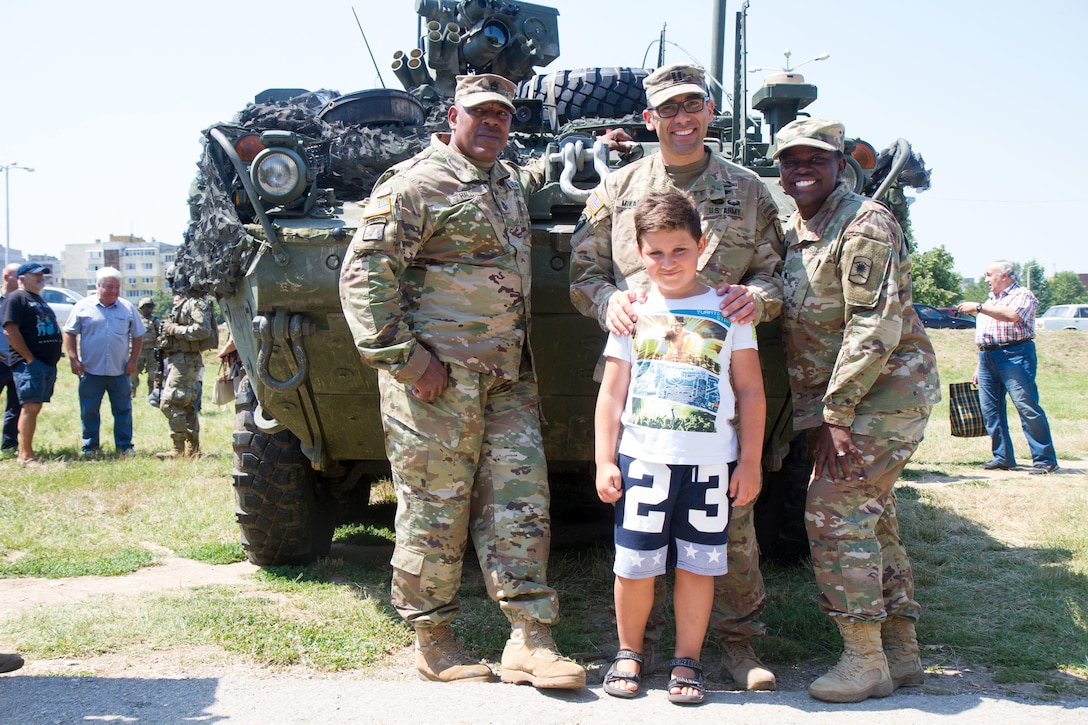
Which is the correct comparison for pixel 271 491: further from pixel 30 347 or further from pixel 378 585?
pixel 30 347

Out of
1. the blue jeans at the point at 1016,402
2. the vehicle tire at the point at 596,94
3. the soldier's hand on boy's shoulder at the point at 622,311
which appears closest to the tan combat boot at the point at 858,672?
the soldier's hand on boy's shoulder at the point at 622,311

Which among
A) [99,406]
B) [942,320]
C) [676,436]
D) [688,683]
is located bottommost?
[688,683]

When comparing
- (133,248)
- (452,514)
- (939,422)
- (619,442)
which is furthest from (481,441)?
(133,248)

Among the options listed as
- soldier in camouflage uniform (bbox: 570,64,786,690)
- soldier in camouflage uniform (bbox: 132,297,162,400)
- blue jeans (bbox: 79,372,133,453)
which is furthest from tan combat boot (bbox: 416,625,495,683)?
soldier in camouflage uniform (bbox: 132,297,162,400)

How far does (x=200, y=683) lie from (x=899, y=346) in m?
2.55

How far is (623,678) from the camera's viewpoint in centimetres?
328

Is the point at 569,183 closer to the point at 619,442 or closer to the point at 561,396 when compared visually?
the point at 561,396

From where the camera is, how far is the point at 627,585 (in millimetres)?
3293

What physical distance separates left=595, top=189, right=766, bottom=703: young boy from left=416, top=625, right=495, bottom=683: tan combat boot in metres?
0.46

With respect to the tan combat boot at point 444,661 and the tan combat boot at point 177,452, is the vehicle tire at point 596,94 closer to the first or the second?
the tan combat boot at point 444,661

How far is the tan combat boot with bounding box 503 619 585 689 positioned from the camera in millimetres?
3260

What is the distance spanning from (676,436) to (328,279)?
152cm

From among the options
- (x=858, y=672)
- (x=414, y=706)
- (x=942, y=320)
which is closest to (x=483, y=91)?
(x=414, y=706)

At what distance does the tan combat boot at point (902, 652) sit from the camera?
3494 millimetres
